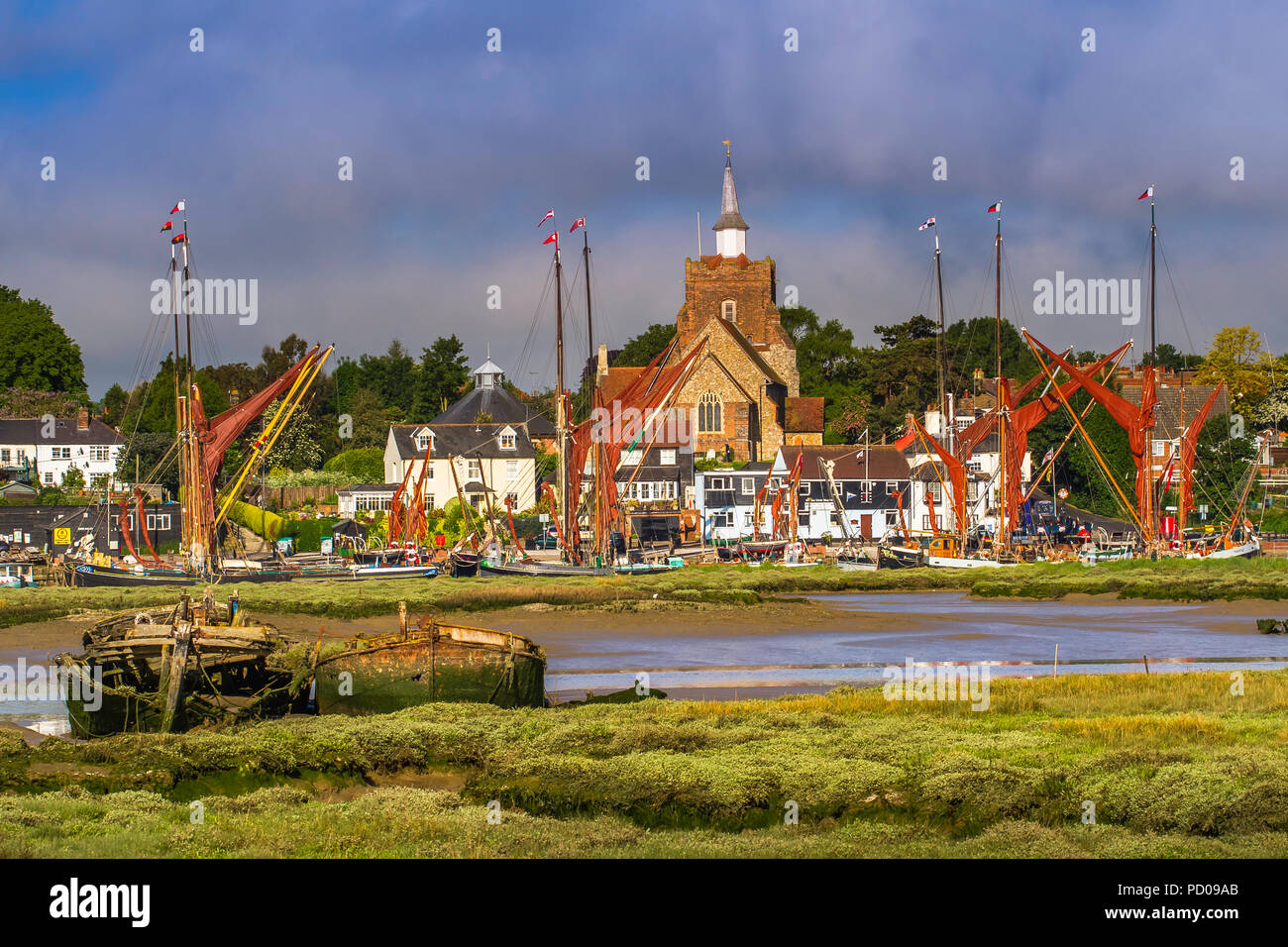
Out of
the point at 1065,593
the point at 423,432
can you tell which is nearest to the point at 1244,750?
the point at 1065,593

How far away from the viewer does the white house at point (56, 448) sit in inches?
4146

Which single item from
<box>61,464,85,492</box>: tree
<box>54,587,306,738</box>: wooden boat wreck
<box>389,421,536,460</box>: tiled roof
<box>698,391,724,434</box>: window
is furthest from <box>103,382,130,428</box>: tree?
<box>54,587,306,738</box>: wooden boat wreck

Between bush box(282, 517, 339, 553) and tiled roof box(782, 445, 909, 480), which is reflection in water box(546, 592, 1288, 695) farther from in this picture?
bush box(282, 517, 339, 553)

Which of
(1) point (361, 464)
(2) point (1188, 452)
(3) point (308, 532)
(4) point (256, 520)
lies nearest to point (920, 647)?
(2) point (1188, 452)

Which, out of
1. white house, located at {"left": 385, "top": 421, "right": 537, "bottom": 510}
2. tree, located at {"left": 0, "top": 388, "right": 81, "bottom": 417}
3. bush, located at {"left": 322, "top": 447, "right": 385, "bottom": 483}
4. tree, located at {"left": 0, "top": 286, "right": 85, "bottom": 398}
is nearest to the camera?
white house, located at {"left": 385, "top": 421, "right": 537, "bottom": 510}

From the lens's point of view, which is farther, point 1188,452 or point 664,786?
point 1188,452

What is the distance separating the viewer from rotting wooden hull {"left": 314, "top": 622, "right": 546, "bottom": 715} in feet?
83.0

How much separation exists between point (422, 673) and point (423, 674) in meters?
0.03

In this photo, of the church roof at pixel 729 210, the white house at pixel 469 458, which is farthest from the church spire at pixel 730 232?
the white house at pixel 469 458

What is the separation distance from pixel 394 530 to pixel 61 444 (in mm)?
37357

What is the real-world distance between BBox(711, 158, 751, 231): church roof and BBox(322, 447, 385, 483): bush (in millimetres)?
43633

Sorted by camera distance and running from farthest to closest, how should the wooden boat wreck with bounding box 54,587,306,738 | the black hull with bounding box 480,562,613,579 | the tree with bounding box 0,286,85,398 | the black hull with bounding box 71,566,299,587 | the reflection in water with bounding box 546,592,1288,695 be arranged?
the tree with bounding box 0,286,85,398 → the black hull with bounding box 480,562,613,579 → the black hull with bounding box 71,566,299,587 → the reflection in water with bounding box 546,592,1288,695 → the wooden boat wreck with bounding box 54,587,306,738

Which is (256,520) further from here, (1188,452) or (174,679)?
(174,679)

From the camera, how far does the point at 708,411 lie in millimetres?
115438
